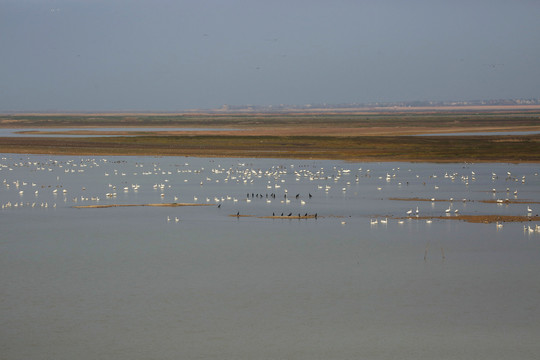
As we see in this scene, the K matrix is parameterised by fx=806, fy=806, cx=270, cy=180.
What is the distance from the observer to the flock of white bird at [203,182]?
25781mm

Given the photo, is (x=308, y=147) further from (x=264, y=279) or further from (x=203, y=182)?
(x=264, y=279)

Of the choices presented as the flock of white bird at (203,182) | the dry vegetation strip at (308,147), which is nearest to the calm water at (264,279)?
the flock of white bird at (203,182)

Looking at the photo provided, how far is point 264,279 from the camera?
14.5 m

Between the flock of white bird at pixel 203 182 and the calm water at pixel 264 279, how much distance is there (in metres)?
0.26

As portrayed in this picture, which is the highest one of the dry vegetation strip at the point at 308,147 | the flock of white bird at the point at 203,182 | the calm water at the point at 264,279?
the dry vegetation strip at the point at 308,147

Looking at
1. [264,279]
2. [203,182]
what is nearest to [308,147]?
[203,182]

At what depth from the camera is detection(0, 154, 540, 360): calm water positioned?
35.9 ft

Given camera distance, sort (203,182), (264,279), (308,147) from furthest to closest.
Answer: (308,147), (203,182), (264,279)

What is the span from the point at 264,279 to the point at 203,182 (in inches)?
682

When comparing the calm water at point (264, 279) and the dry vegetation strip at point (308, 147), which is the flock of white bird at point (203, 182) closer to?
the calm water at point (264, 279)

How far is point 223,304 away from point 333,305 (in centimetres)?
174

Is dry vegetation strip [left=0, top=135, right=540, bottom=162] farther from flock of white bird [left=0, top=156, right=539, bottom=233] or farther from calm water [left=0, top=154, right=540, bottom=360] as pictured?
calm water [left=0, top=154, right=540, bottom=360]

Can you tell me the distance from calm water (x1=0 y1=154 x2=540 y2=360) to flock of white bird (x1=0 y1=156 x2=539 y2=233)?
10.3 inches

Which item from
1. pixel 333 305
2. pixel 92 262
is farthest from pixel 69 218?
pixel 333 305
